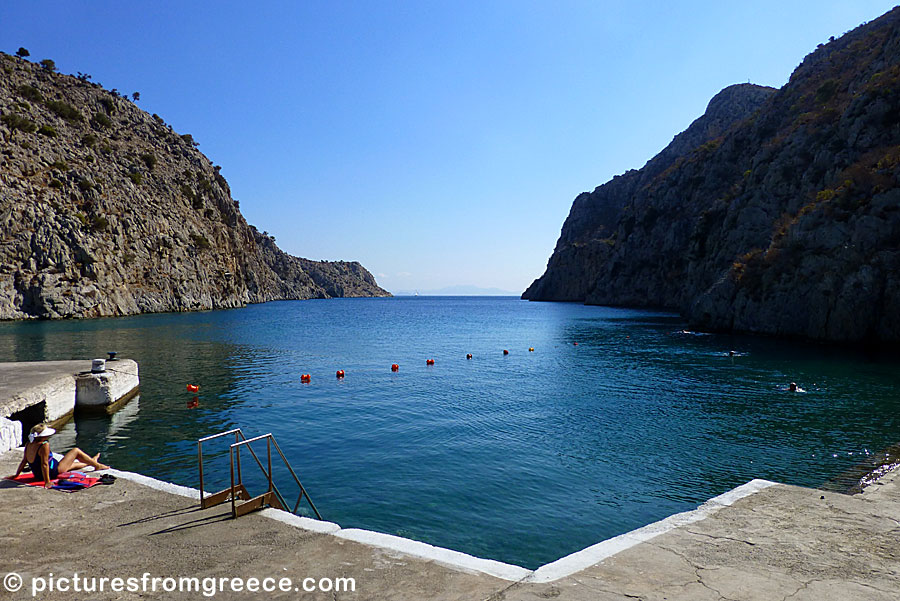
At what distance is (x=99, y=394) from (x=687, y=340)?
4732 centimetres

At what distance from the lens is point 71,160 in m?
84.9

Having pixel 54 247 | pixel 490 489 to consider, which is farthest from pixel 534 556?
pixel 54 247

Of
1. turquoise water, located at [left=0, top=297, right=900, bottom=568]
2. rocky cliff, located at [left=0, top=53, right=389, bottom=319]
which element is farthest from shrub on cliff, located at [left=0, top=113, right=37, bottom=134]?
turquoise water, located at [left=0, top=297, right=900, bottom=568]

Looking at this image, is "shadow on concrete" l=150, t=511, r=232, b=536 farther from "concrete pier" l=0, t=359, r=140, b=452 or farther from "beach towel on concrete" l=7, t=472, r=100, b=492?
"concrete pier" l=0, t=359, r=140, b=452

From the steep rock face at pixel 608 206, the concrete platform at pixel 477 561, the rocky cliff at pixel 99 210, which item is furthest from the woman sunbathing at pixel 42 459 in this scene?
the steep rock face at pixel 608 206

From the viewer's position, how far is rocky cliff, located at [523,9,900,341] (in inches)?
1673

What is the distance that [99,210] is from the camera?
8331 centimetres

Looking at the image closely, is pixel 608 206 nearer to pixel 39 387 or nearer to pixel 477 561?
pixel 39 387

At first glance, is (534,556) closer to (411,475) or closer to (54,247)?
(411,475)

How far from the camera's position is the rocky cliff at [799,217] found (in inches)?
1673

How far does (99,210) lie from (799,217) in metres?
95.5

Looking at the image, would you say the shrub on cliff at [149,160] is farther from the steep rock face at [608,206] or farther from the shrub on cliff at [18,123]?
the steep rock face at [608,206]

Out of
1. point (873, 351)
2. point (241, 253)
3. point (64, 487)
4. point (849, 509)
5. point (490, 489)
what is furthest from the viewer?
point (241, 253)

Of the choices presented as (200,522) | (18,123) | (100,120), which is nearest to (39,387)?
(200,522)
